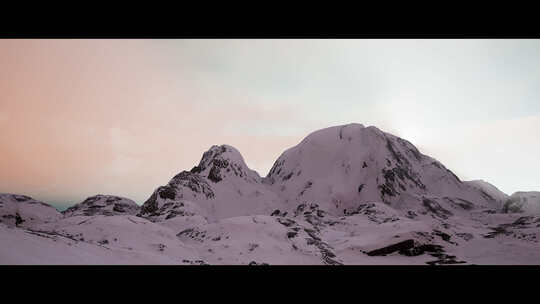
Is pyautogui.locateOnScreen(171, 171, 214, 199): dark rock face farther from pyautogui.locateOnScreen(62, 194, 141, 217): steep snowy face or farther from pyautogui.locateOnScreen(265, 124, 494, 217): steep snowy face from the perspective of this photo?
pyautogui.locateOnScreen(265, 124, 494, 217): steep snowy face

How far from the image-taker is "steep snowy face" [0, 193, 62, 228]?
240 feet

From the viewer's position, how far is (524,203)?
3927 inches

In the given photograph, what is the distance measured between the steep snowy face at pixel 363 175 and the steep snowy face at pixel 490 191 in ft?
11.6

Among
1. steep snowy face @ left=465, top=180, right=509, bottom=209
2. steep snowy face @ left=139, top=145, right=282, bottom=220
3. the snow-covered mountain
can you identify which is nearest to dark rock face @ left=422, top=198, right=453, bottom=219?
the snow-covered mountain

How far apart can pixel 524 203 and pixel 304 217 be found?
2888 inches

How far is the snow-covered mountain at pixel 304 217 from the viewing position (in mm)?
37719

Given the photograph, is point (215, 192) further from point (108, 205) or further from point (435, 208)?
point (435, 208)

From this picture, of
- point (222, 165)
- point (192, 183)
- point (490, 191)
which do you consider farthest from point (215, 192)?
point (490, 191)

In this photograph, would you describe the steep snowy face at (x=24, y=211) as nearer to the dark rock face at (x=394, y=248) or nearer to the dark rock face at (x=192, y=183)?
the dark rock face at (x=192, y=183)

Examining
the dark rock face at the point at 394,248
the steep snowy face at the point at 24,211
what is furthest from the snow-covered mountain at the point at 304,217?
the steep snowy face at the point at 24,211

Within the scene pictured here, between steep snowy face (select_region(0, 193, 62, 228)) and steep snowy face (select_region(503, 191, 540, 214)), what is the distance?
133 metres
